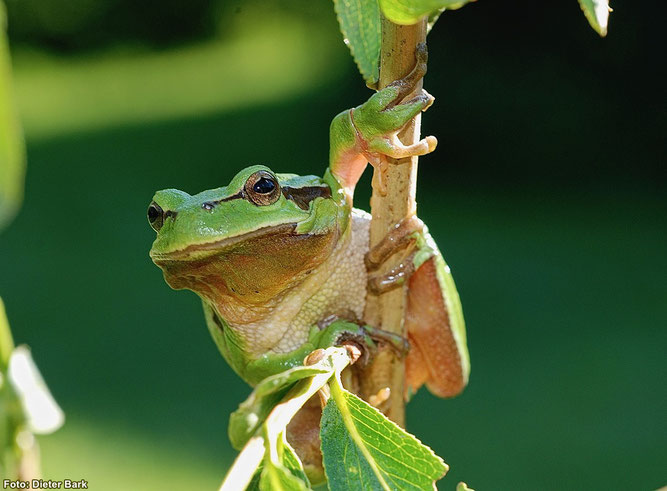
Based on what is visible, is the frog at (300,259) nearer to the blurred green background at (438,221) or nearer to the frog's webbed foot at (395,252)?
the frog's webbed foot at (395,252)

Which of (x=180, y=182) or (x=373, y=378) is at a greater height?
(x=180, y=182)

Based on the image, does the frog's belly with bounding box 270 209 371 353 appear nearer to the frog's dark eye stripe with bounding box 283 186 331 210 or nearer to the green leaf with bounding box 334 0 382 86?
the frog's dark eye stripe with bounding box 283 186 331 210

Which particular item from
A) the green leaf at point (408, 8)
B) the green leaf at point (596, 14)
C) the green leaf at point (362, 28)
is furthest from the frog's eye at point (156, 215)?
the green leaf at point (596, 14)

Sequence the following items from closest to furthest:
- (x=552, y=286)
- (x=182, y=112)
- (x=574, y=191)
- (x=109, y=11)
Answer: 1. (x=552, y=286)
2. (x=574, y=191)
3. (x=182, y=112)
4. (x=109, y=11)

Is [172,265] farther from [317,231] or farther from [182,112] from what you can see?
[182,112]

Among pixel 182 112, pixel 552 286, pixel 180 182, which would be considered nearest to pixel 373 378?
pixel 552 286

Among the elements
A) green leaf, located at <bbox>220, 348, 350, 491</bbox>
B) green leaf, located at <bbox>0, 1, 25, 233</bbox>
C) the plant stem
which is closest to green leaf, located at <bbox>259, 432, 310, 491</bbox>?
green leaf, located at <bbox>220, 348, 350, 491</bbox>

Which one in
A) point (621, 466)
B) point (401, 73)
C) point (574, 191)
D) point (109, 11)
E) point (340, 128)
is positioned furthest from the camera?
point (109, 11)
